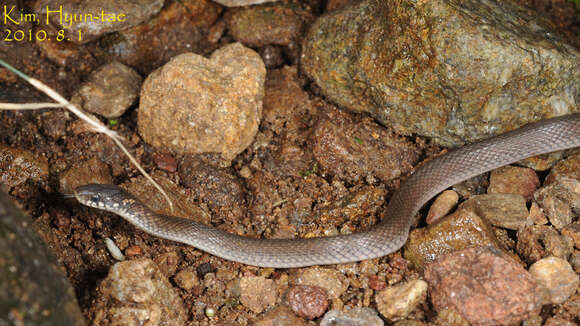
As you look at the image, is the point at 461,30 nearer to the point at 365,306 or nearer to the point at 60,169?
the point at 365,306

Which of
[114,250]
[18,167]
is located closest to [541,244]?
[114,250]

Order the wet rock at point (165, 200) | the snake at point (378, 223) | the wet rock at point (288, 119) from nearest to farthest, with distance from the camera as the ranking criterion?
the snake at point (378, 223)
the wet rock at point (165, 200)
the wet rock at point (288, 119)

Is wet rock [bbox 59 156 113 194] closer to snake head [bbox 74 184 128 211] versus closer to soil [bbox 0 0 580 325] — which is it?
soil [bbox 0 0 580 325]

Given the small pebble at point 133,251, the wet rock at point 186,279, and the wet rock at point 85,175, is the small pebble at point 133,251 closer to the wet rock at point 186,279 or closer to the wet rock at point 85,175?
the wet rock at point 186,279

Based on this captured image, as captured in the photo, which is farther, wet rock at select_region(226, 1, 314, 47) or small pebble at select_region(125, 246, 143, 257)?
wet rock at select_region(226, 1, 314, 47)

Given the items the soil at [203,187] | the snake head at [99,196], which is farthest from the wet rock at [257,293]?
the snake head at [99,196]

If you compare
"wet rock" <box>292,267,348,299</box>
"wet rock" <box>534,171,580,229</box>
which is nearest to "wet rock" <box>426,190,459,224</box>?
"wet rock" <box>534,171,580,229</box>
